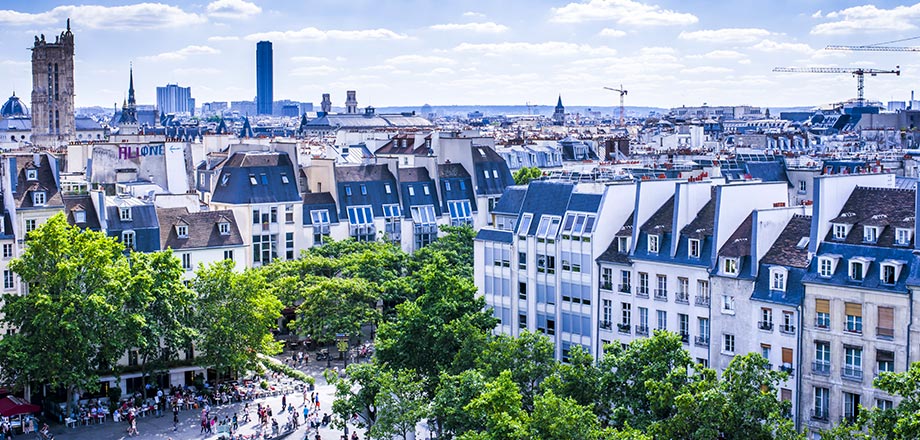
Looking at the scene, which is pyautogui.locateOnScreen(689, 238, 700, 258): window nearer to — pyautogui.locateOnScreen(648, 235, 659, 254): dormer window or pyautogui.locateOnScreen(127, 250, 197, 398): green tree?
pyautogui.locateOnScreen(648, 235, 659, 254): dormer window

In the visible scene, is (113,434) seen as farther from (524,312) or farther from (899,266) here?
(899,266)

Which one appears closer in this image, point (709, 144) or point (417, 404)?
point (417, 404)


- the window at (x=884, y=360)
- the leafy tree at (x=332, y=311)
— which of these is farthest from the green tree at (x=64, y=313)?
the window at (x=884, y=360)

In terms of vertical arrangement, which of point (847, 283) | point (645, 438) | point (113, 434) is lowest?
point (113, 434)

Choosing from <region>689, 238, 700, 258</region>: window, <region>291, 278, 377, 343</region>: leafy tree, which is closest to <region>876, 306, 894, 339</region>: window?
<region>689, 238, 700, 258</region>: window

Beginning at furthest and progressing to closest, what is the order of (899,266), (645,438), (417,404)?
(417,404) < (899,266) < (645,438)

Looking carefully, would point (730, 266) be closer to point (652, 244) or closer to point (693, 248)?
point (693, 248)

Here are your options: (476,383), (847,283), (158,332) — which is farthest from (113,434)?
(847,283)
